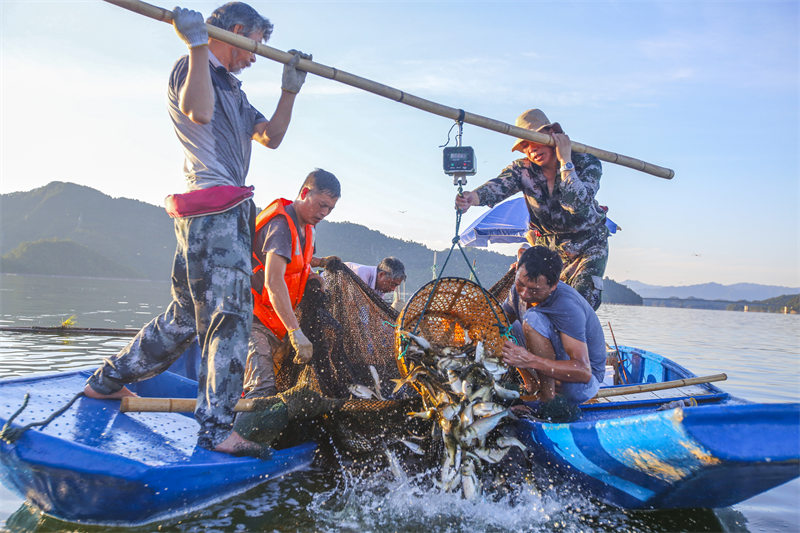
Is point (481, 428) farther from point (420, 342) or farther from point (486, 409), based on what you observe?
point (420, 342)

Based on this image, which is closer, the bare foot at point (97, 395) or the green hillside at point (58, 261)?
the bare foot at point (97, 395)

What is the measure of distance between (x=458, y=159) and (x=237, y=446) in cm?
298

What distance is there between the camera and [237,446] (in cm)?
307

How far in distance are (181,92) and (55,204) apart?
162370 mm

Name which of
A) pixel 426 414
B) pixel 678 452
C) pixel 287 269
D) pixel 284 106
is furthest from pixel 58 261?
pixel 678 452

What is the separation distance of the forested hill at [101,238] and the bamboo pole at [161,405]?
288ft

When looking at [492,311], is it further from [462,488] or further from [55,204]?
[55,204]

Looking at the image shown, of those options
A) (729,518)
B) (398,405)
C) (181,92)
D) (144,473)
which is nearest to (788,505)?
(729,518)

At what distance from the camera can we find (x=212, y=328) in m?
3.00

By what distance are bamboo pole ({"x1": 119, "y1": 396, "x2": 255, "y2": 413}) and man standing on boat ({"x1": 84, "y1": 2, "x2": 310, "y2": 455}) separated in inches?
8.8

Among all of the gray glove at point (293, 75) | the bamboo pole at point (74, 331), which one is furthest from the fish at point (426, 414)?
the bamboo pole at point (74, 331)

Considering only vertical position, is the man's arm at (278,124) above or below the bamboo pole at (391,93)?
below

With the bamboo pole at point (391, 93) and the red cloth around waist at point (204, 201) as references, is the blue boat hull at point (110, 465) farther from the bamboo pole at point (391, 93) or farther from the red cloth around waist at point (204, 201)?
the bamboo pole at point (391, 93)

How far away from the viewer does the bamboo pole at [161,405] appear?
3.16 metres
